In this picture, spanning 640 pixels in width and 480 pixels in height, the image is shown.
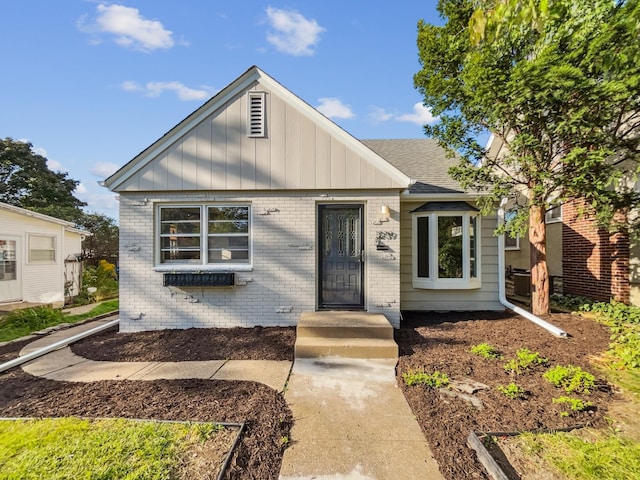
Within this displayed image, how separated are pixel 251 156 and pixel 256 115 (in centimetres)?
87

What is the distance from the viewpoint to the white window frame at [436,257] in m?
7.23

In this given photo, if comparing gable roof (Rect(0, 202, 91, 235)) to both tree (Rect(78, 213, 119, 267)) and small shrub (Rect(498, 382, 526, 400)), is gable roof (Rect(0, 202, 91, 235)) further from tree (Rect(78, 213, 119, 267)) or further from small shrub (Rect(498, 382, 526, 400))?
small shrub (Rect(498, 382, 526, 400))

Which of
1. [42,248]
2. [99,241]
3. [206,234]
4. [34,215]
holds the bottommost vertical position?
[42,248]

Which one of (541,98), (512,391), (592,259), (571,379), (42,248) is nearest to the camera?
(512,391)

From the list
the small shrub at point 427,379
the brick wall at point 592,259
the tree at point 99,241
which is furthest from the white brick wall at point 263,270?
the tree at point 99,241

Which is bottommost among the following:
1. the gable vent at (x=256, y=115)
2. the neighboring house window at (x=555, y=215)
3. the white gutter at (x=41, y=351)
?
the white gutter at (x=41, y=351)

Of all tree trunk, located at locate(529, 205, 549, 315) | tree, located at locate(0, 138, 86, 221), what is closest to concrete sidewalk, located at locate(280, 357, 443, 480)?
tree trunk, located at locate(529, 205, 549, 315)

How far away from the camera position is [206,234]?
20.9ft

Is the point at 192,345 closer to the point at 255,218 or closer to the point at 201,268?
the point at 201,268

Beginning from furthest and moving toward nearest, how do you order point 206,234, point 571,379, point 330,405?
point 206,234 → point 571,379 → point 330,405

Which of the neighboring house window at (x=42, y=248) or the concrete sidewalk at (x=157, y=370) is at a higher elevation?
the neighboring house window at (x=42, y=248)

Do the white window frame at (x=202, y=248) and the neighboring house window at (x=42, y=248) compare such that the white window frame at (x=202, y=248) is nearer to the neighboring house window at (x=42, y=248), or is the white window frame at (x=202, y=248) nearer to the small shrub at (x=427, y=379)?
the small shrub at (x=427, y=379)

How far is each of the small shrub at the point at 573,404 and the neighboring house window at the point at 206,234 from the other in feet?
17.6

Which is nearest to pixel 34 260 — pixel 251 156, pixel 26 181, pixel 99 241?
pixel 99 241
